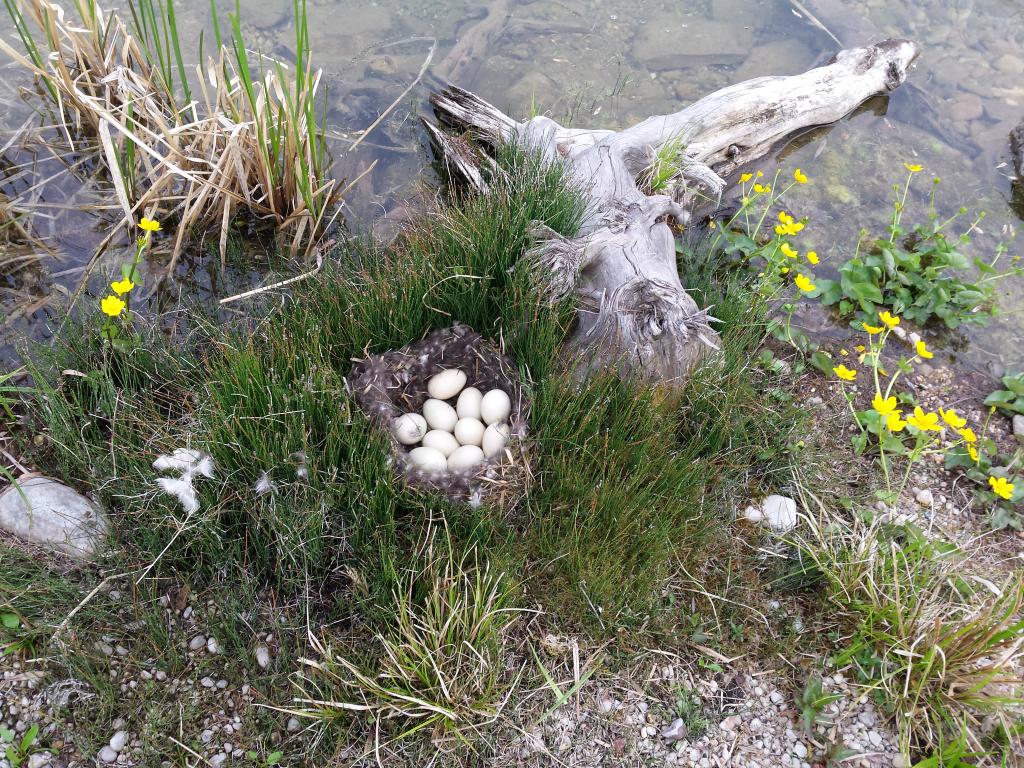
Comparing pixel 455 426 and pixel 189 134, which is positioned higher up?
pixel 189 134

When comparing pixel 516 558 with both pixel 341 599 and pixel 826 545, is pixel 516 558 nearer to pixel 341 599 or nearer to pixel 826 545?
pixel 341 599

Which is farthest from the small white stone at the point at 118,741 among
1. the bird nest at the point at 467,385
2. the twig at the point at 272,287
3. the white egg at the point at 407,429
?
the twig at the point at 272,287

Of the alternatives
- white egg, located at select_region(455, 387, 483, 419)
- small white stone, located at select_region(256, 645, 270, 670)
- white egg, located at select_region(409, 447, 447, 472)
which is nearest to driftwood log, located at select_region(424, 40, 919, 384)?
white egg, located at select_region(455, 387, 483, 419)

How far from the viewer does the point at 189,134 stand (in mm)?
3592

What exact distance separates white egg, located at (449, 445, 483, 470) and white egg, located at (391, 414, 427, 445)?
0.54 ft

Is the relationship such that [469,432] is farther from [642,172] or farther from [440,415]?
[642,172]

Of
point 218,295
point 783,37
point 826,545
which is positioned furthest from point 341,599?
point 783,37

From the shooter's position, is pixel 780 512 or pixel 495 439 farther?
pixel 780 512

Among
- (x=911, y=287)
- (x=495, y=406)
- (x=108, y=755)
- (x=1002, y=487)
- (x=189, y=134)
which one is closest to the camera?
(x=108, y=755)

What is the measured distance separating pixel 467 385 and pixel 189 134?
2.01m

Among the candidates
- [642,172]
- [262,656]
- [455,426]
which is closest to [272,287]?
[455,426]

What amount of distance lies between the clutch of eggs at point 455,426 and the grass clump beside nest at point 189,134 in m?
1.35

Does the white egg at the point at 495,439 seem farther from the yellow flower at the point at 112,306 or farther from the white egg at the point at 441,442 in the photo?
the yellow flower at the point at 112,306

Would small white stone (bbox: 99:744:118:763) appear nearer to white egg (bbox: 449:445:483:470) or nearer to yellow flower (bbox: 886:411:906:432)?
white egg (bbox: 449:445:483:470)
